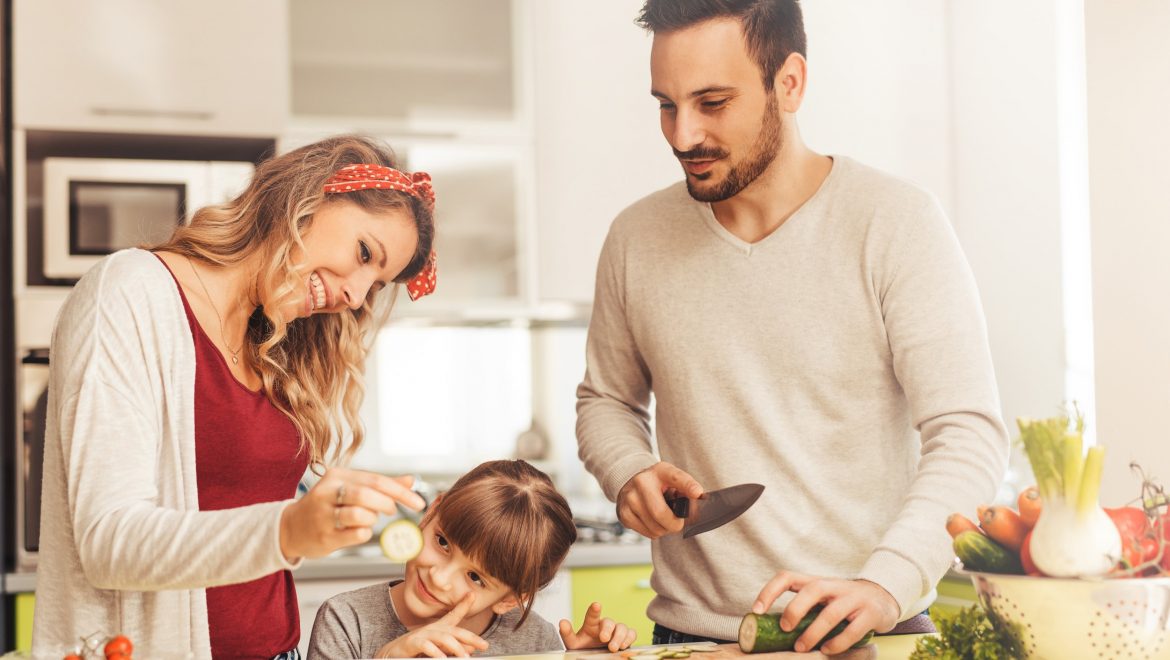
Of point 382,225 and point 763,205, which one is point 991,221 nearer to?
point 763,205

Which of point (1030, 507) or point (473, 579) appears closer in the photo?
point (1030, 507)

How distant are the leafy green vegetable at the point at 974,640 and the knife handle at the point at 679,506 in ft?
1.33

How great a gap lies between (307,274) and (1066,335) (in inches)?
89.6

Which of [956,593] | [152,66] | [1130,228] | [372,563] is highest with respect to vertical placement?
[152,66]

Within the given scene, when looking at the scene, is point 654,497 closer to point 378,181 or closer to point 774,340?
point 774,340

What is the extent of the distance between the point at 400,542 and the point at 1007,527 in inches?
21.6

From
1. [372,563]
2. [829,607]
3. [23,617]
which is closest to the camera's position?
[829,607]

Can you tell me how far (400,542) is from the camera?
3.47ft

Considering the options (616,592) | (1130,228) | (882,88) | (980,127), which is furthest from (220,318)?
(980,127)

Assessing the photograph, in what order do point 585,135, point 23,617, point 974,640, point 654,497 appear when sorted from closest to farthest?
point 974,640
point 654,497
point 23,617
point 585,135

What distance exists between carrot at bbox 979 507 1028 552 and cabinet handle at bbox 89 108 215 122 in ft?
7.70

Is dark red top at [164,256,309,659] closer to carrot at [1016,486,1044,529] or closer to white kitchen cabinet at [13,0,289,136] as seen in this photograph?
carrot at [1016,486,1044,529]

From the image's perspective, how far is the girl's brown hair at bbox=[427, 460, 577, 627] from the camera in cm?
153

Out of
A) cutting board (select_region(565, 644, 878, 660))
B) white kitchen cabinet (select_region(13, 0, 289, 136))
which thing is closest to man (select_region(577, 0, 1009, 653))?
cutting board (select_region(565, 644, 878, 660))
